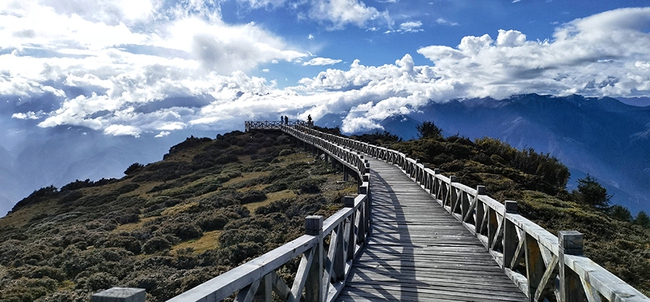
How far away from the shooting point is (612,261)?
331 inches

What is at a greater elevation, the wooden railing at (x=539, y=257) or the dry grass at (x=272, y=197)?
the wooden railing at (x=539, y=257)

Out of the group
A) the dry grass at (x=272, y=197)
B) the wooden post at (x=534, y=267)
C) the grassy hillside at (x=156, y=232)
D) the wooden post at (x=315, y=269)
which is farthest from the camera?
the dry grass at (x=272, y=197)

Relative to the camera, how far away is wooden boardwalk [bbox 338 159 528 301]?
17.8ft

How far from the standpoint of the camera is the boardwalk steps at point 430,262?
10.8 ft

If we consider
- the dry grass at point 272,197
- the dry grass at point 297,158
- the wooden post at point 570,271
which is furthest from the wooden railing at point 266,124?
the wooden post at point 570,271

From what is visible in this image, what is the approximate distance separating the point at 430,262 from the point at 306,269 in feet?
10.4

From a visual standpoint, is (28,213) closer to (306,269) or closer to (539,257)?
(306,269)

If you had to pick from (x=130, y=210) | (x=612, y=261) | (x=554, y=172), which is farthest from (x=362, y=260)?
(x=554, y=172)

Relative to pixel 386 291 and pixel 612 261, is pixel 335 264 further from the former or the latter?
pixel 612 261

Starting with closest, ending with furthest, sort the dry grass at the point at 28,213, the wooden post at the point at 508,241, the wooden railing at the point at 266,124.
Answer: the wooden post at the point at 508,241 → the dry grass at the point at 28,213 → the wooden railing at the point at 266,124

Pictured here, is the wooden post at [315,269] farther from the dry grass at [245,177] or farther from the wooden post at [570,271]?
the dry grass at [245,177]

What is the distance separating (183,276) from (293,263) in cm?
269

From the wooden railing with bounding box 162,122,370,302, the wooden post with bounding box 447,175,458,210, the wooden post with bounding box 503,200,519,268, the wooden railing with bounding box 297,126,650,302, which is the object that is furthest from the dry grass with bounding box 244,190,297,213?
the wooden post with bounding box 503,200,519,268

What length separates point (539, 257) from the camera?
505 cm
